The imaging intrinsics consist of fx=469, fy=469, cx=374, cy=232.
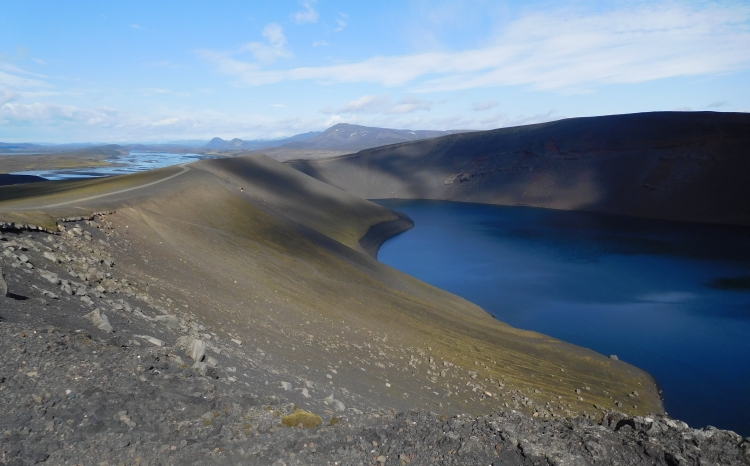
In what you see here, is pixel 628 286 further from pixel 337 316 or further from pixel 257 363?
pixel 257 363

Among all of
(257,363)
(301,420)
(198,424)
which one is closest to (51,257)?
(257,363)

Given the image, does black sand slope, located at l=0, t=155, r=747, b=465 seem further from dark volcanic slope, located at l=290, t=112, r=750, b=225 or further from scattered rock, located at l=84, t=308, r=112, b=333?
dark volcanic slope, located at l=290, t=112, r=750, b=225

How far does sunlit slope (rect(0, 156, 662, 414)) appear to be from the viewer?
12.0 m

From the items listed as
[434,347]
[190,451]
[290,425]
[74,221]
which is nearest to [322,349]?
[434,347]

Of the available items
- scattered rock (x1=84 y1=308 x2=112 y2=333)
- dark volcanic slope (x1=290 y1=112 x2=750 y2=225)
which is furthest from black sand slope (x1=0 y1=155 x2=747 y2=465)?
dark volcanic slope (x1=290 y1=112 x2=750 y2=225)

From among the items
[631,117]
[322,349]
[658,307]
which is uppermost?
[631,117]

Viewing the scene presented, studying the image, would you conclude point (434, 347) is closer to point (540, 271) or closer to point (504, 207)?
point (540, 271)

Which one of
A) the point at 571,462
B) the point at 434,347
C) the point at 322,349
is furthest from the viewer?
the point at 434,347

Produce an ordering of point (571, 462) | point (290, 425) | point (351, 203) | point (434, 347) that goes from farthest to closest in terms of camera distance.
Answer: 1. point (351, 203)
2. point (434, 347)
3. point (290, 425)
4. point (571, 462)

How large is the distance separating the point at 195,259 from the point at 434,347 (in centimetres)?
865

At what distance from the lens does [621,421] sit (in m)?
6.84

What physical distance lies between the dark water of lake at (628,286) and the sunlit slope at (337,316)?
2.30 metres

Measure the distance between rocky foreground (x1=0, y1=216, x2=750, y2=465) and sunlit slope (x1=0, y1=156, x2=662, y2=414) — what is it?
8.52 feet

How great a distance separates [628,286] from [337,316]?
75.1 ft
